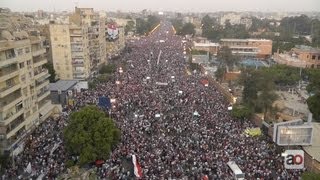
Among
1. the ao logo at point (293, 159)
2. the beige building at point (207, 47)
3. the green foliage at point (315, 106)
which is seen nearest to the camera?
the ao logo at point (293, 159)

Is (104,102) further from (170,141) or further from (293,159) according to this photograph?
(293,159)

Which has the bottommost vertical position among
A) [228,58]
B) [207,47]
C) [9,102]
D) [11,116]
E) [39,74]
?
[207,47]

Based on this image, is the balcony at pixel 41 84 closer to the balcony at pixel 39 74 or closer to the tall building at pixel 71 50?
the balcony at pixel 39 74

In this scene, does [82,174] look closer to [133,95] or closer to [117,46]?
[133,95]

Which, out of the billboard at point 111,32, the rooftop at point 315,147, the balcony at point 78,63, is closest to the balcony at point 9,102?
the rooftop at point 315,147

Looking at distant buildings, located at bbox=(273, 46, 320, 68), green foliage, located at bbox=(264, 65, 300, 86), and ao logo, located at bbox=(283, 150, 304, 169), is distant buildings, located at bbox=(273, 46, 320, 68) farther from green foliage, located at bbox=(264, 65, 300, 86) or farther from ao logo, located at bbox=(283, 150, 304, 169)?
ao logo, located at bbox=(283, 150, 304, 169)

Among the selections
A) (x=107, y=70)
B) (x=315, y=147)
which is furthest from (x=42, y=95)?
(x=107, y=70)

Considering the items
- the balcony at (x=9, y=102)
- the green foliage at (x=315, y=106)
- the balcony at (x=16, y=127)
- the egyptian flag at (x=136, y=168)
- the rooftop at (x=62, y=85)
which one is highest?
the balcony at (x=9, y=102)
